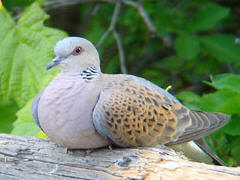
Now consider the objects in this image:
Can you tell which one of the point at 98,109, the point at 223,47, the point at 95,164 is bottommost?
the point at 95,164

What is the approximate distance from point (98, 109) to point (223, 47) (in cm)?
243

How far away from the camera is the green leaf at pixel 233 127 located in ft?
10.2

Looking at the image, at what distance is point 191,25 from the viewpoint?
14.5 feet

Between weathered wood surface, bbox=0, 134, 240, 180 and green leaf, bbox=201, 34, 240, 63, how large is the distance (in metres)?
2.05

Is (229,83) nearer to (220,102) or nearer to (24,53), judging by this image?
(220,102)

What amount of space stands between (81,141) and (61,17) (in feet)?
13.3

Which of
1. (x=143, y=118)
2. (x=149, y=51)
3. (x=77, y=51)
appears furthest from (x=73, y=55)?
(x=149, y=51)

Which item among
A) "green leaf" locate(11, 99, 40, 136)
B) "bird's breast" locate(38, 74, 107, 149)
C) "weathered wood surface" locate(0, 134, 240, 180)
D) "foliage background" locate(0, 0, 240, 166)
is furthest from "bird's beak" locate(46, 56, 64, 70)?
"green leaf" locate(11, 99, 40, 136)

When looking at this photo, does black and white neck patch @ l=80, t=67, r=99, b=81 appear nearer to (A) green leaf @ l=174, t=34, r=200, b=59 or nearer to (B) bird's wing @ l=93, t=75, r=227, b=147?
→ (B) bird's wing @ l=93, t=75, r=227, b=147

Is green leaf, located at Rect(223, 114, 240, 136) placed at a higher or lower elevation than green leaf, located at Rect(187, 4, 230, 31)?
lower

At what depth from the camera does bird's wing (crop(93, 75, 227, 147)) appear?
2.34m

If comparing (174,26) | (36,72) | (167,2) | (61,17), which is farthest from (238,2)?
(36,72)

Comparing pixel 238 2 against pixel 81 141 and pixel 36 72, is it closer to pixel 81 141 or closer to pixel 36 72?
pixel 36 72

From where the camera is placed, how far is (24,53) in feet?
11.1
